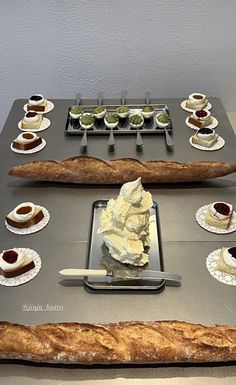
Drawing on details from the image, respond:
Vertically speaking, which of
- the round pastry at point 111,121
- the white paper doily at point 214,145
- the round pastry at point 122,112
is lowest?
the white paper doily at point 214,145

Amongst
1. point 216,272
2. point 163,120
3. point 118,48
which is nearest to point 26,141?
point 163,120

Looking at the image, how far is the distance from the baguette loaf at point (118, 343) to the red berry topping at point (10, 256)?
9.0 inches

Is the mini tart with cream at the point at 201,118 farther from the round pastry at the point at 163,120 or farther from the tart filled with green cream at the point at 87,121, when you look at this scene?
the tart filled with green cream at the point at 87,121

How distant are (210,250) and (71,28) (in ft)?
5.51

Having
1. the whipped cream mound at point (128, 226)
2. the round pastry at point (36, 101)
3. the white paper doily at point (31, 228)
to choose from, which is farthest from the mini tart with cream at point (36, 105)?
the whipped cream mound at point (128, 226)

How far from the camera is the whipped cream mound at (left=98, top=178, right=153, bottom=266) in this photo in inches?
59.7

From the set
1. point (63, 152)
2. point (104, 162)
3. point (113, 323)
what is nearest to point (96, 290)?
point (113, 323)

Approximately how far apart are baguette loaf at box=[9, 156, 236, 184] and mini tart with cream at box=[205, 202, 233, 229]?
240 mm

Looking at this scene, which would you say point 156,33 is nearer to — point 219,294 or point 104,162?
point 104,162

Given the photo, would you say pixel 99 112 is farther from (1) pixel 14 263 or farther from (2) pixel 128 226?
(1) pixel 14 263

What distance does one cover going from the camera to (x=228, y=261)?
1497 millimetres

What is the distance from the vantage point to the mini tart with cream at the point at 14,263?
1.49 metres

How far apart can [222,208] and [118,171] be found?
480 millimetres

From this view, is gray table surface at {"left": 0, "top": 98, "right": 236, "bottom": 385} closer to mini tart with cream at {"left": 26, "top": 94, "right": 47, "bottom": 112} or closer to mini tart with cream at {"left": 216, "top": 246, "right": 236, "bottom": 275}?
mini tart with cream at {"left": 216, "top": 246, "right": 236, "bottom": 275}
